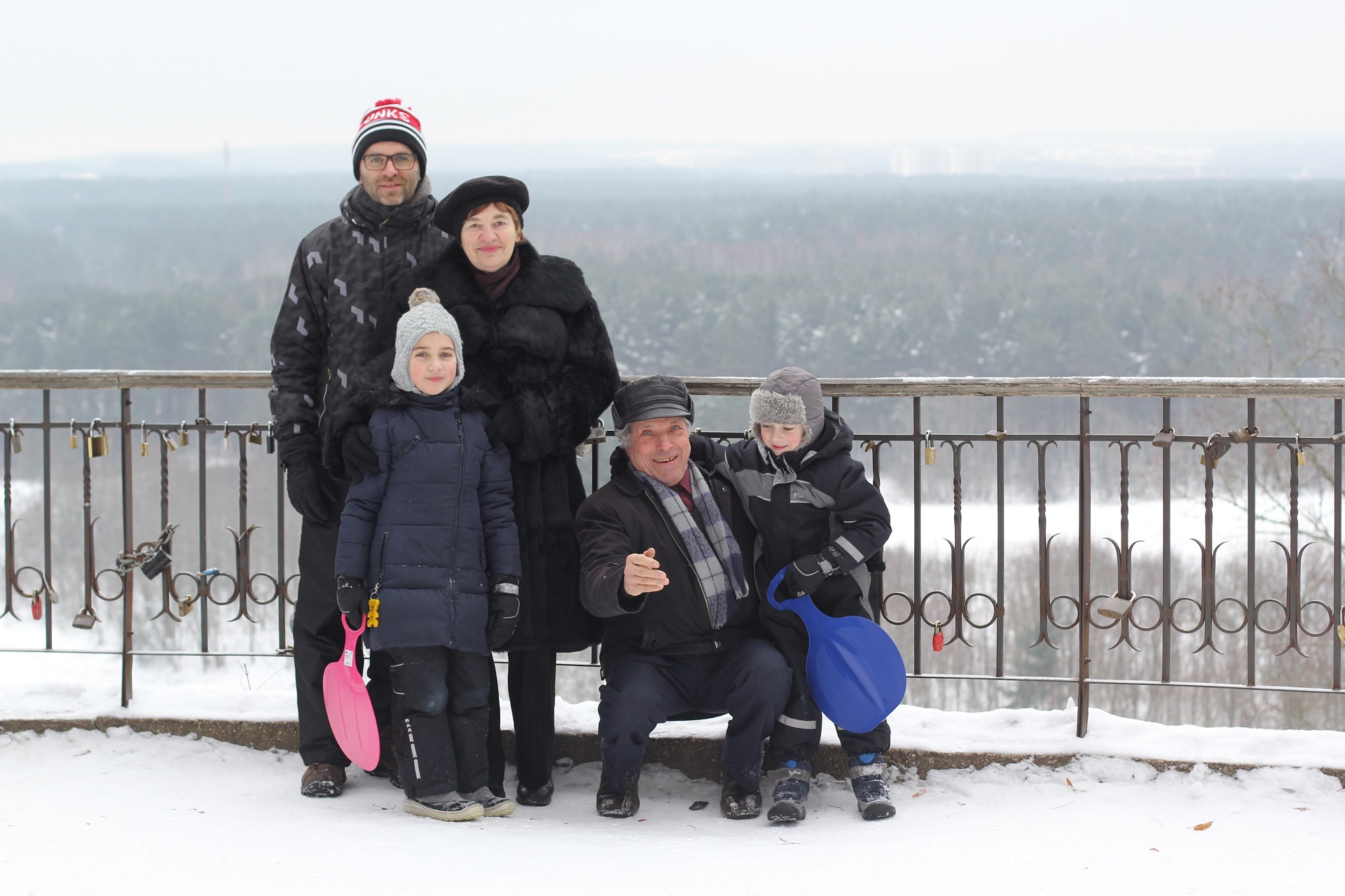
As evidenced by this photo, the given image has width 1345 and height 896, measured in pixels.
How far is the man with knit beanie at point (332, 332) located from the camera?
10.8ft

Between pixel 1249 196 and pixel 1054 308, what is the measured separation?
30309 mm

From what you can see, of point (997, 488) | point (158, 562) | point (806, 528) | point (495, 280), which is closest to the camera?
point (495, 280)

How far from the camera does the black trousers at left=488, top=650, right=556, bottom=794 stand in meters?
3.44

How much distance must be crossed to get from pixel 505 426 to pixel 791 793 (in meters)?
1.33

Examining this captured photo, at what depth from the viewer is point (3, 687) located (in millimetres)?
3990

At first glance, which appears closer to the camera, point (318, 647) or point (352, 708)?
point (352, 708)

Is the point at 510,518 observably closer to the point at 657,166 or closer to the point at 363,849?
the point at 363,849

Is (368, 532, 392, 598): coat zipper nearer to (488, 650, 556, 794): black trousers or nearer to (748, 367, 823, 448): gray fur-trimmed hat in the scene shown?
(488, 650, 556, 794): black trousers

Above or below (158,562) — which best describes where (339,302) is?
above

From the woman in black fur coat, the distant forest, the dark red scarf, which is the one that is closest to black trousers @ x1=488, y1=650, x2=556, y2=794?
the woman in black fur coat

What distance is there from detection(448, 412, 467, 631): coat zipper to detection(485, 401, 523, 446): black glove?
0.09 metres

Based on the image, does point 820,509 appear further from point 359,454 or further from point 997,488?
point 359,454

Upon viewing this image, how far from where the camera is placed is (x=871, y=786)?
335 centimetres

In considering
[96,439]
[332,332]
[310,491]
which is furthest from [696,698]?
[96,439]
